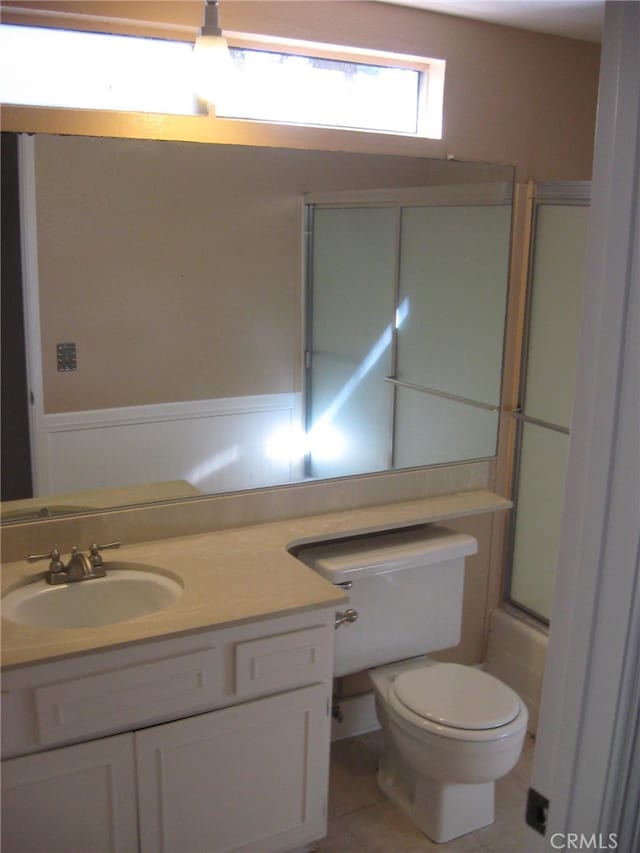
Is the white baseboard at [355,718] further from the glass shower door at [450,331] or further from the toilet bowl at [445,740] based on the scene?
the glass shower door at [450,331]

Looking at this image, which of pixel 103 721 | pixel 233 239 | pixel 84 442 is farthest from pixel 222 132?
pixel 103 721

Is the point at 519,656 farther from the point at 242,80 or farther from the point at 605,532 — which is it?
the point at 605,532

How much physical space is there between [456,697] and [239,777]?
2.22ft

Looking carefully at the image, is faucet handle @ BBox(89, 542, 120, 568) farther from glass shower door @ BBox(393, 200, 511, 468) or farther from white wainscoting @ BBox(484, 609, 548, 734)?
white wainscoting @ BBox(484, 609, 548, 734)

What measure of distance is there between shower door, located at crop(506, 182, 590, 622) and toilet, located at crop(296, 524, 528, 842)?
1.44 feet

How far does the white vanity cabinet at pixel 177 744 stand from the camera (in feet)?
5.63

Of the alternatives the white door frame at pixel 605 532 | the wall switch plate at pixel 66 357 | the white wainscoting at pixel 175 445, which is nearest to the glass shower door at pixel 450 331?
the white wainscoting at pixel 175 445

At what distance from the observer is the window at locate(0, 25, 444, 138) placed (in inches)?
80.5

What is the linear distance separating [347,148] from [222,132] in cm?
42

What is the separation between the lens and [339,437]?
260cm

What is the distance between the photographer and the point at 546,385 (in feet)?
9.38

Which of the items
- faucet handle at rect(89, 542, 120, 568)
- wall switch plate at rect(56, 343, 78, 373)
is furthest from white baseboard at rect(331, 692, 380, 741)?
wall switch plate at rect(56, 343, 78, 373)

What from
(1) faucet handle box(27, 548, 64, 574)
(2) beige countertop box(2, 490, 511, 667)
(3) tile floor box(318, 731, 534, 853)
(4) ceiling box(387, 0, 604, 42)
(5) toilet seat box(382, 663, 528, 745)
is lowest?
(3) tile floor box(318, 731, 534, 853)

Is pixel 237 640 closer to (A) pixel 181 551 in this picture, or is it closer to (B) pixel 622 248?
(A) pixel 181 551
